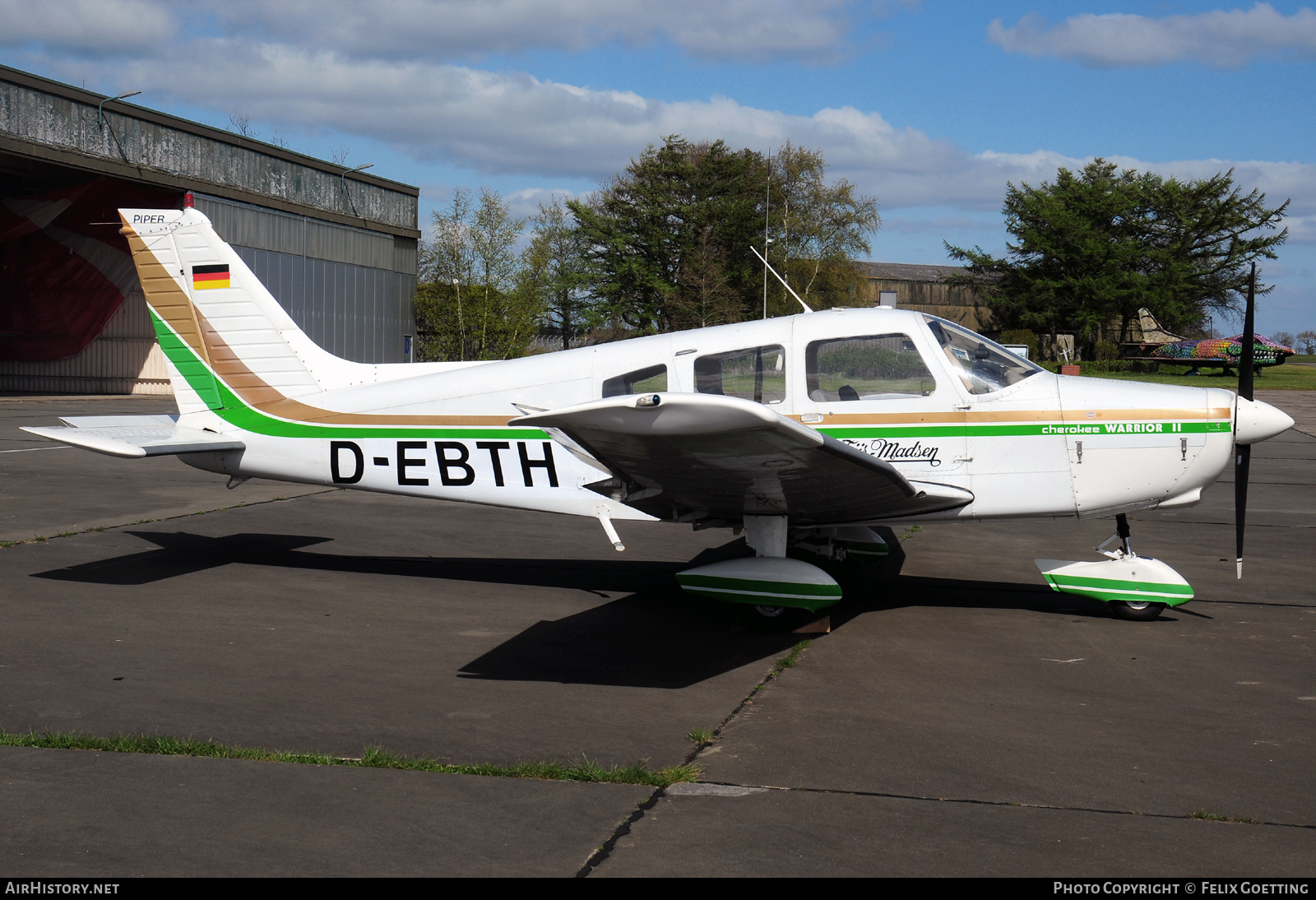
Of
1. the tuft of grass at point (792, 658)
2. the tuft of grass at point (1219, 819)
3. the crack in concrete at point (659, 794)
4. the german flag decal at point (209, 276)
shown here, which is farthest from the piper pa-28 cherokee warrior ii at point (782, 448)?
the tuft of grass at point (1219, 819)

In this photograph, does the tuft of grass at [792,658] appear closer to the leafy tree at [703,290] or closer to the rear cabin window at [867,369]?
the rear cabin window at [867,369]

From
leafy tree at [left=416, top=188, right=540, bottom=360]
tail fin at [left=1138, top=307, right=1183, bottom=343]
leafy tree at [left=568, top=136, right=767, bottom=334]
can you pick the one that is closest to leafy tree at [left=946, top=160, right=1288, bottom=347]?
tail fin at [left=1138, top=307, right=1183, bottom=343]

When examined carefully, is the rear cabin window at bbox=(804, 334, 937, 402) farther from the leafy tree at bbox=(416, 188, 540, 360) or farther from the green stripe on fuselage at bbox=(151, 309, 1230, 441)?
the leafy tree at bbox=(416, 188, 540, 360)

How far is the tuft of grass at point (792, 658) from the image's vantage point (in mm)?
6011

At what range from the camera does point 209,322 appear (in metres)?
8.74

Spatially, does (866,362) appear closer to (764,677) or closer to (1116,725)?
(764,677)

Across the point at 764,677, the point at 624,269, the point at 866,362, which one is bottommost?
the point at 764,677

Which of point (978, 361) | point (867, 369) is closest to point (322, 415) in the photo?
point (867, 369)

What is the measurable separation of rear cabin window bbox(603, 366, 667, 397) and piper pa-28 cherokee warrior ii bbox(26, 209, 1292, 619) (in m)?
0.02

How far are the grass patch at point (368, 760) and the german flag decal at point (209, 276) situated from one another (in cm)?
502

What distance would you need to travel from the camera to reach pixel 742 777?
4254 mm
